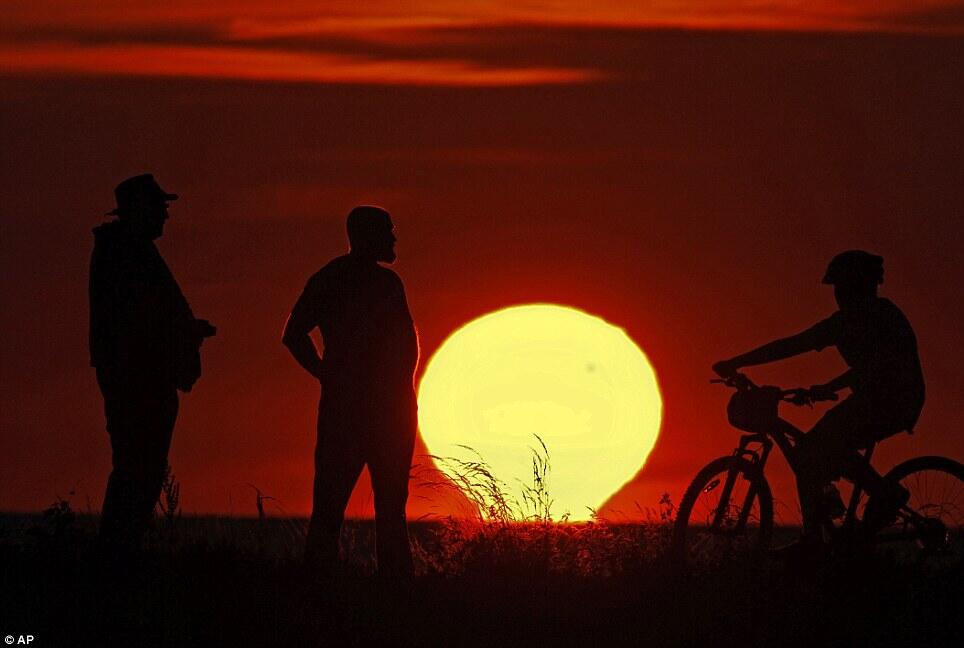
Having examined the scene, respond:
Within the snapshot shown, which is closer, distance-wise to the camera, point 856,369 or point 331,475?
point 856,369

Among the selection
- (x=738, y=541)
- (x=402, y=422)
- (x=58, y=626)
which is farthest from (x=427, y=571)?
(x=58, y=626)

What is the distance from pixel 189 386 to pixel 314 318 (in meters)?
0.98

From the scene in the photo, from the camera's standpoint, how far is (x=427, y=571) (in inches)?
573

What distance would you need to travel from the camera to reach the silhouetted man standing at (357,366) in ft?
45.1

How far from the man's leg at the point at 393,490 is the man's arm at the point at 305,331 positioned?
0.65 metres

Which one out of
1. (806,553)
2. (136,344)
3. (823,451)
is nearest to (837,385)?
(823,451)

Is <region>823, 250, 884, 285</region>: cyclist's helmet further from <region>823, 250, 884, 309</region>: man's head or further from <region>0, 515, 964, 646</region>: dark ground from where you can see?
<region>0, 515, 964, 646</region>: dark ground

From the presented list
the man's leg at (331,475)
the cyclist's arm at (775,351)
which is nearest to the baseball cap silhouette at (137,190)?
the man's leg at (331,475)

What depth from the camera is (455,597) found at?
13062 millimetres

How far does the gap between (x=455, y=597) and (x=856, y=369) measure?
304cm

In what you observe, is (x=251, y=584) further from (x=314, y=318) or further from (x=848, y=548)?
(x=848, y=548)

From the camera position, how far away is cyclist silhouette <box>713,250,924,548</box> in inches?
520

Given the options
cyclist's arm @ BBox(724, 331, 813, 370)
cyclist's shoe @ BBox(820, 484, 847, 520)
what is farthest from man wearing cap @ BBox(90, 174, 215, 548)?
cyclist's shoe @ BBox(820, 484, 847, 520)

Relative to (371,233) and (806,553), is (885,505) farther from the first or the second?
(371,233)
